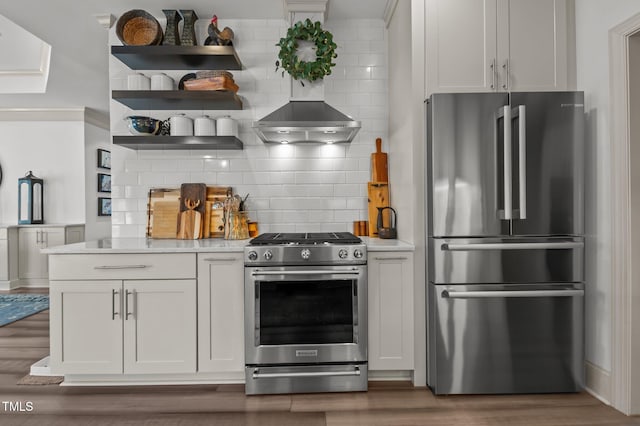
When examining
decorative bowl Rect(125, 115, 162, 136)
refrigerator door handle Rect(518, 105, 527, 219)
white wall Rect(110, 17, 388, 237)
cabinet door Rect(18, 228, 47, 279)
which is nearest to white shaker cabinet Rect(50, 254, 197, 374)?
white wall Rect(110, 17, 388, 237)

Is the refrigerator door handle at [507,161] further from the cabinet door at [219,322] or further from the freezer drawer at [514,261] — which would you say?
the cabinet door at [219,322]

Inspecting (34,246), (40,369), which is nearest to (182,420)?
Result: (40,369)

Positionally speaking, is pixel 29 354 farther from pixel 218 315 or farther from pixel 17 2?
pixel 17 2

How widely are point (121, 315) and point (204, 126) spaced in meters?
Answer: 1.47

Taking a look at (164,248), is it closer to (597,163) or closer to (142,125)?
(142,125)

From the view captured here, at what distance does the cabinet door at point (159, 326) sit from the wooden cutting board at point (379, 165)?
1.62m

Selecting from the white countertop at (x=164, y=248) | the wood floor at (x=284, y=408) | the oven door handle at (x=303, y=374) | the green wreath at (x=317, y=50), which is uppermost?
the green wreath at (x=317, y=50)

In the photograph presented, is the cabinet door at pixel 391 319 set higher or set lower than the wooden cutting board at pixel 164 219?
lower

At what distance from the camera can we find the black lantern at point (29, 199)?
247 inches

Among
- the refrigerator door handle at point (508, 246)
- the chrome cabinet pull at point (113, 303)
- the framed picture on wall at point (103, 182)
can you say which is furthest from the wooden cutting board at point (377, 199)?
the framed picture on wall at point (103, 182)

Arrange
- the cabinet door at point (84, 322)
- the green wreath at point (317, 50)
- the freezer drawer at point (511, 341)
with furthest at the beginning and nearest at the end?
1. the green wreath at point (317, 50)
2. the cabinet door at point (84, 322)
3. the freezer drawer at point (511, 341)

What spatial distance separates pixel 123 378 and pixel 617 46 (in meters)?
3.59

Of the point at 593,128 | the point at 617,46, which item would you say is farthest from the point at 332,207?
the point at 617,46

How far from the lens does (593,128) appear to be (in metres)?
2.58
